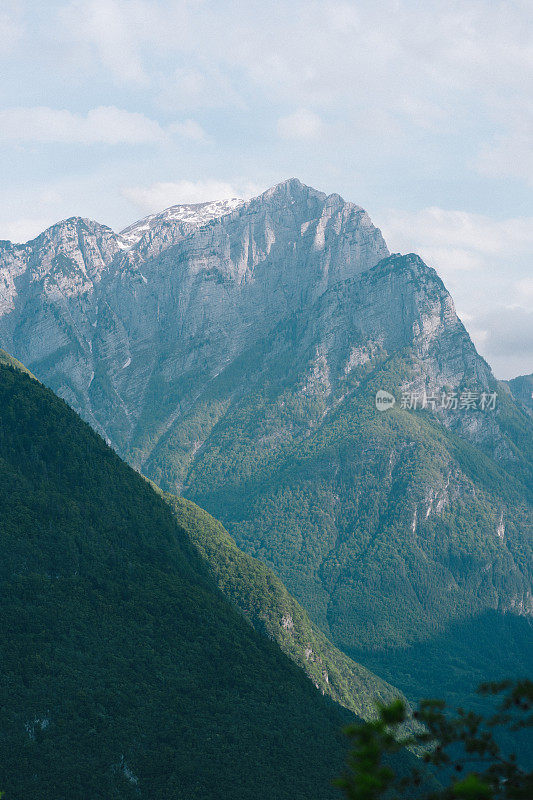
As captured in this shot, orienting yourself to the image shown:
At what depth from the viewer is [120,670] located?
14400cm

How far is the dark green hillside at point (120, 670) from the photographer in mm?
120312

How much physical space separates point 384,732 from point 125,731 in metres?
114

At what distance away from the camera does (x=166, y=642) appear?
158625 mm

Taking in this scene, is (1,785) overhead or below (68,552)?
→ below

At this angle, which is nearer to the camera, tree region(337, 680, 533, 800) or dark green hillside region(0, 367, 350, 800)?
tree region(337, 680, 533, 800)

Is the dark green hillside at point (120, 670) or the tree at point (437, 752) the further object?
the dark green hillside at point (120, 670)

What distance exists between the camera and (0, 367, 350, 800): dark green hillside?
12031 centimetres

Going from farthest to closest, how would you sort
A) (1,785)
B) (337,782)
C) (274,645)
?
(274,645) < (1,785) < (337,782)

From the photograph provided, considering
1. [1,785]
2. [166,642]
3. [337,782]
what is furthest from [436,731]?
[166,642]

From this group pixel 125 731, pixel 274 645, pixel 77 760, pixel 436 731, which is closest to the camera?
pixel 436 731

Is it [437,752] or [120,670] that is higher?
[120,670]

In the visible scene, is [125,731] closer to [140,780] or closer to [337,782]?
[140,780]

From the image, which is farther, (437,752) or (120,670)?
(120,670)

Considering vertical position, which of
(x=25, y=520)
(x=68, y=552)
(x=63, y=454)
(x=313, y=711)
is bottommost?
(x=313, y=711)
